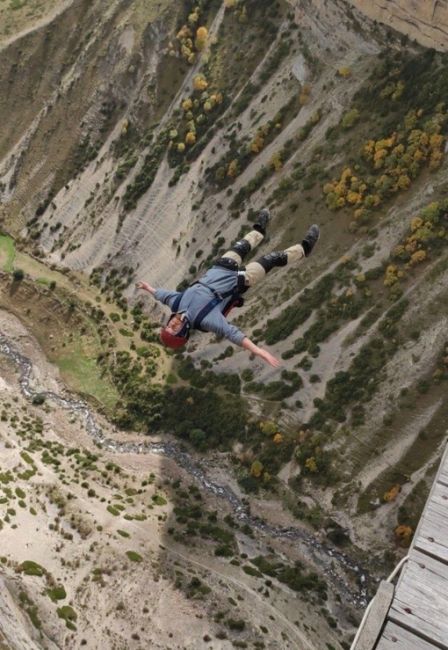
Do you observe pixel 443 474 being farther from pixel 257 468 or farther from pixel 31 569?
pixel 257 468

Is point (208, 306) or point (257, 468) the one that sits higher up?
point (208, 306)

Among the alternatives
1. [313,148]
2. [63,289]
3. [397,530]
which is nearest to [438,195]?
[313,148]

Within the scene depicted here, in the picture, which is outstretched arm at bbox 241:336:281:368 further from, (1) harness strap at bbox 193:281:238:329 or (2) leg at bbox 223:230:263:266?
(2) leg at bbox 223:230:263:266

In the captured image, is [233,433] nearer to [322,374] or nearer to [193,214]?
[322,374]

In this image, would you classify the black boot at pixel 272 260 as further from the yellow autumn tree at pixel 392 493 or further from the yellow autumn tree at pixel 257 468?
the yellow autumn tree at pixel 257 468

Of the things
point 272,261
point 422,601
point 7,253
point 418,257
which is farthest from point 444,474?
point 7,253

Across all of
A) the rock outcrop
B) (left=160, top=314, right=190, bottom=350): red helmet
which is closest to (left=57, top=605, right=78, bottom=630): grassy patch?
(left=160, top=314, right=190, bottom=350): red helmet

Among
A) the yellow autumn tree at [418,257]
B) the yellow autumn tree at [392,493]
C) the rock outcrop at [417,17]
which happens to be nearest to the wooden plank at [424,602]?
the yellow autumn tree at [392,493]
